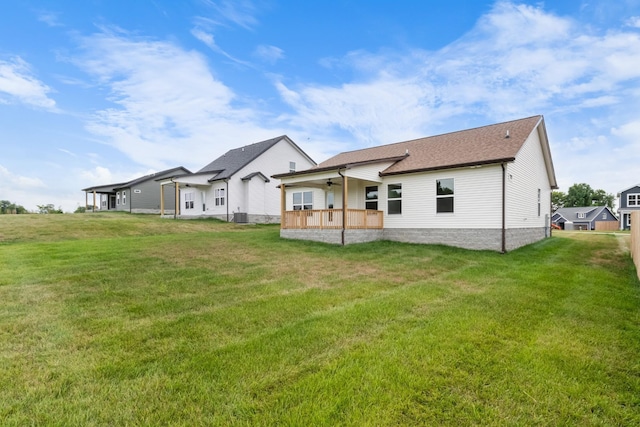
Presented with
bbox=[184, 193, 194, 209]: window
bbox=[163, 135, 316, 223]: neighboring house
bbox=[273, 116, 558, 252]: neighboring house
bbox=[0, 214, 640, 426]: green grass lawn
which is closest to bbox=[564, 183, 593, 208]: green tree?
bbox=[273, 116, 558, 252]: neighboring house

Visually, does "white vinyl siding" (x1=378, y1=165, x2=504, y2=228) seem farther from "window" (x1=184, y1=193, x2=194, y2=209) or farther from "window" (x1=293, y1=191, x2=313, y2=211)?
"window" (x1=184, y1=193, x2=194, y2=209)

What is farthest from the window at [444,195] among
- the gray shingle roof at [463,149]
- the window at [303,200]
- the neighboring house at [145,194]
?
the neighboring house at [145,194]

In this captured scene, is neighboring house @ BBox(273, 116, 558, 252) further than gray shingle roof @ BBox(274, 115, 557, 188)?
No

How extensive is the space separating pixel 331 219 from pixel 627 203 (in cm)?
4751

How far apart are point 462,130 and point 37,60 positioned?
20.1m

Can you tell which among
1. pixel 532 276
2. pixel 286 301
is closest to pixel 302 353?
pixel 286 301

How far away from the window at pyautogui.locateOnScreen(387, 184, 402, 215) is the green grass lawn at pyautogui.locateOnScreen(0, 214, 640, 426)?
6987 mm

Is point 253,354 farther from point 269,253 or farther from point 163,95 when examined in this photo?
point 163,95

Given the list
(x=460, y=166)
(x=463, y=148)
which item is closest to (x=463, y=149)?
(x=463, y=148)

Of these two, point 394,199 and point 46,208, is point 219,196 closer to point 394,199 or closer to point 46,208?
point 394,199

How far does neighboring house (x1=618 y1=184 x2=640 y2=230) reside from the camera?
134ft

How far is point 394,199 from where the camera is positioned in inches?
604

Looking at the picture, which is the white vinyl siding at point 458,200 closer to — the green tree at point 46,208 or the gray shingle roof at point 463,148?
the gray shingle roof at point 463,148

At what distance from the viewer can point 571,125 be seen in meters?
18.6
